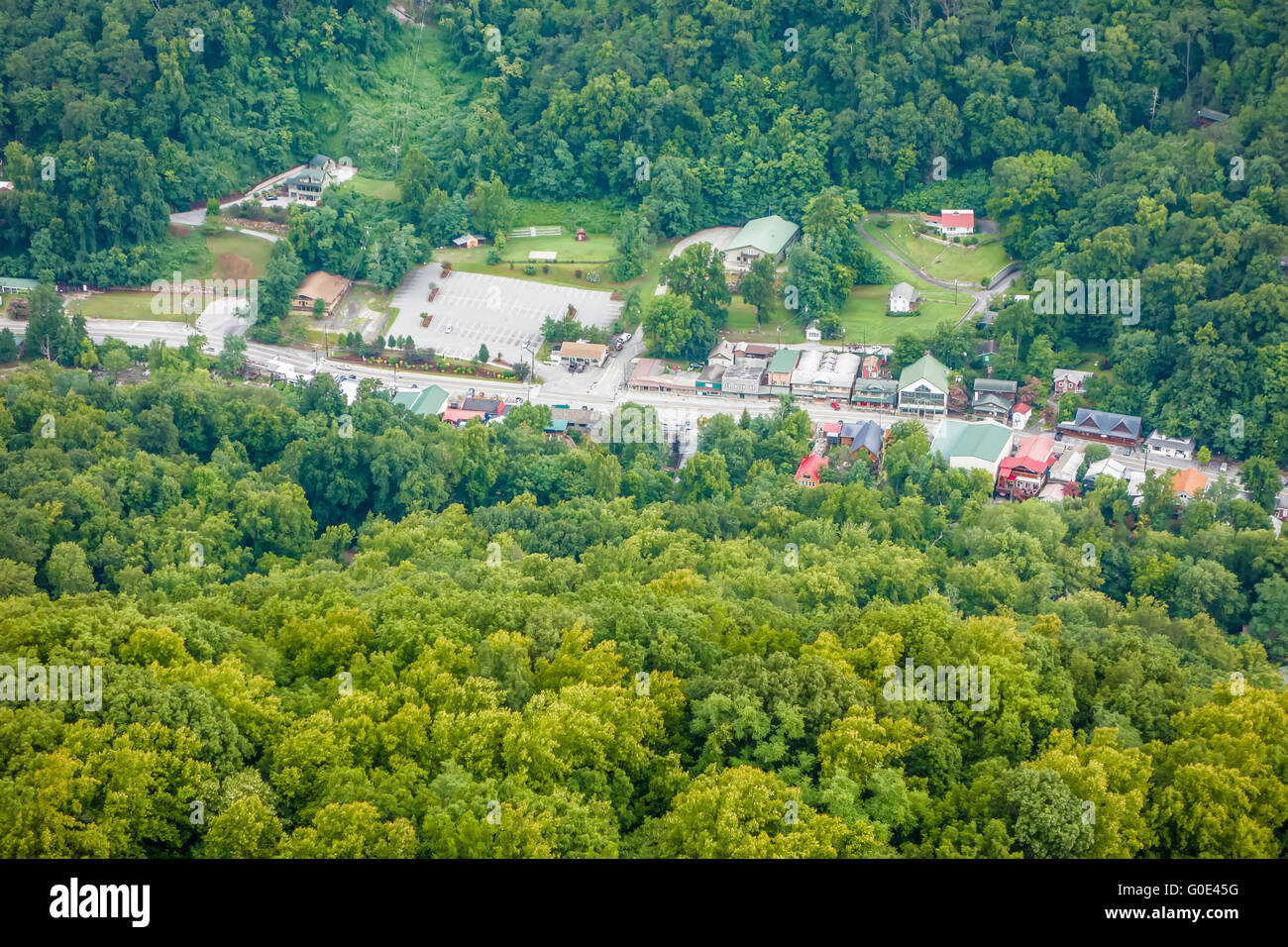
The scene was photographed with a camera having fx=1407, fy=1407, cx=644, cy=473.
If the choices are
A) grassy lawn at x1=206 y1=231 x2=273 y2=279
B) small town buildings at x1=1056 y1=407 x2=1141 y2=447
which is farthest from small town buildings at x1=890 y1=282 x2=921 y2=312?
grassy lawn at x1=206 y1=231 x2=273 y2=279

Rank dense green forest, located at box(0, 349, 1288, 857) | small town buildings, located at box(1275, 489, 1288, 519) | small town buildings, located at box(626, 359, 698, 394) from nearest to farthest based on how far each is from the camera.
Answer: dense green forest, located at box(0, 349, 1288, 857) < small town buildings, located at box(1275, 489, 1288, 519) < small town buildings, located at box(626, 359, 698, 394)

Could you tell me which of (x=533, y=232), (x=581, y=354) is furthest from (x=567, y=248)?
(x=581, y=354)

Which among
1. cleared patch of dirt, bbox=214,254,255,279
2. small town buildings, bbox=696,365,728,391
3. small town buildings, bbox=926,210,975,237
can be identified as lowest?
small town buildings, bbox=696,365,728,391

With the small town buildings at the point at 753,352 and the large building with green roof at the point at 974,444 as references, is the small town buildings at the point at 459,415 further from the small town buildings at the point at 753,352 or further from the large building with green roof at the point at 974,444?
the large building with green roof at the point at 974,444

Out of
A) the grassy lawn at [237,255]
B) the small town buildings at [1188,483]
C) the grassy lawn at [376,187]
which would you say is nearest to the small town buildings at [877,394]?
the small town buildings at [1188,483]

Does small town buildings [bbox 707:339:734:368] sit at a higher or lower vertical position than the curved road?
lower

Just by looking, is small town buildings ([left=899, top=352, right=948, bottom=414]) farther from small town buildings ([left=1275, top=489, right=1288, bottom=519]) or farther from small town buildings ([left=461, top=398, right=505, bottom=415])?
small town buildings ([left=461, top=398, right=505, bottom=415])

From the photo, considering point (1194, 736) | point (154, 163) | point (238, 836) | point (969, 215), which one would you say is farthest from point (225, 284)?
point (1194, 736)
